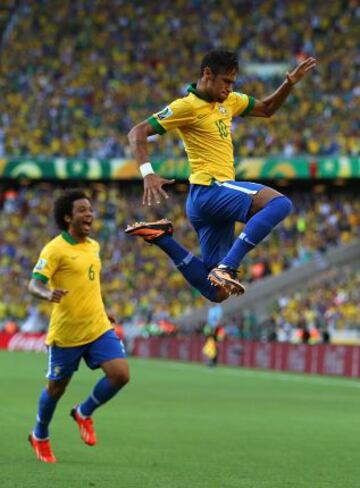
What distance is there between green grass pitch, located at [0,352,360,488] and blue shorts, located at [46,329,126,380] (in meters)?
0.90

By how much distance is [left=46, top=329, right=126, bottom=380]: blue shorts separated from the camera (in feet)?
40.9

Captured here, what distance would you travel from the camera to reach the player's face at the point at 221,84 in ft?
33.8

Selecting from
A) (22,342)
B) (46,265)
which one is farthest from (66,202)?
(22,342)

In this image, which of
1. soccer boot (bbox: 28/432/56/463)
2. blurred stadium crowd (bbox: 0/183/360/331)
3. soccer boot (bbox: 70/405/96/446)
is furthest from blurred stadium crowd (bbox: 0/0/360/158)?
soccer boot (bbox: 28/432/56/463)

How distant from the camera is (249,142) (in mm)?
48500

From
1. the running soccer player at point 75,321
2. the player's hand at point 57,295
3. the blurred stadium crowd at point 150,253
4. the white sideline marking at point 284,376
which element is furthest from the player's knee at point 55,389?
the blurred stadium crowd at point 150,253

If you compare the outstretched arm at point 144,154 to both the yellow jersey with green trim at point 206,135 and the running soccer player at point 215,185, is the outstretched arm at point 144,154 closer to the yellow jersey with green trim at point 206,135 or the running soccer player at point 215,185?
the running soccer player at point 215,185

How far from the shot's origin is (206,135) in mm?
10508

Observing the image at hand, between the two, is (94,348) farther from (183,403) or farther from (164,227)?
(183,403)

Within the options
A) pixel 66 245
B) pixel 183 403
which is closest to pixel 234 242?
pixel 66 245

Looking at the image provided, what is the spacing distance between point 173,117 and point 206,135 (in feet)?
1.44

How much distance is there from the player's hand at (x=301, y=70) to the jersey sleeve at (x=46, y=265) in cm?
296

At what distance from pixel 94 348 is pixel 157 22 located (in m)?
41.7

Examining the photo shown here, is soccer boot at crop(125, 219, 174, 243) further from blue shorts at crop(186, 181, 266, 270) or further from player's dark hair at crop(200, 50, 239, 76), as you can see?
player's dark hair at crop(200, 50, 239, 76)
